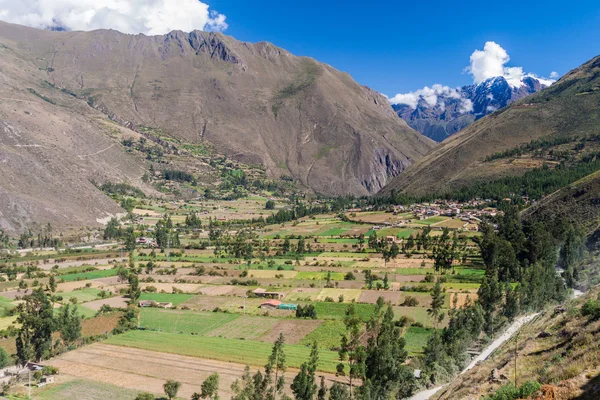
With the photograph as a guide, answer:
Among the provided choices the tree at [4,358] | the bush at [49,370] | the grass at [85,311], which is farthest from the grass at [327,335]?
the grass at [85,311]

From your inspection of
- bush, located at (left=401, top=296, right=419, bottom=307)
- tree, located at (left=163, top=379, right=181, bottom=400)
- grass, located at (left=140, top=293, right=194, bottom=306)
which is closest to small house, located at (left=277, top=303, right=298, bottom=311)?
bush, located at (left=401, top=296, right=419, bottom=307)

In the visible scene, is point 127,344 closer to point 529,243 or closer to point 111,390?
point 111,390

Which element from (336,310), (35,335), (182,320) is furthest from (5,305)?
(336,310)

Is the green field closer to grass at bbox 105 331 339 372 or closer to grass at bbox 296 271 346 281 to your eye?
grass at bbox 105 331 339 372

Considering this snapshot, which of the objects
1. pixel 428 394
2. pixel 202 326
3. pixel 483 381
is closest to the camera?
pixel 483 381

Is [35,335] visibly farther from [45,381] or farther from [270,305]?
[270,305]

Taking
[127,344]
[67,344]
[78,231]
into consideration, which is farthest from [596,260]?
[78,231]
